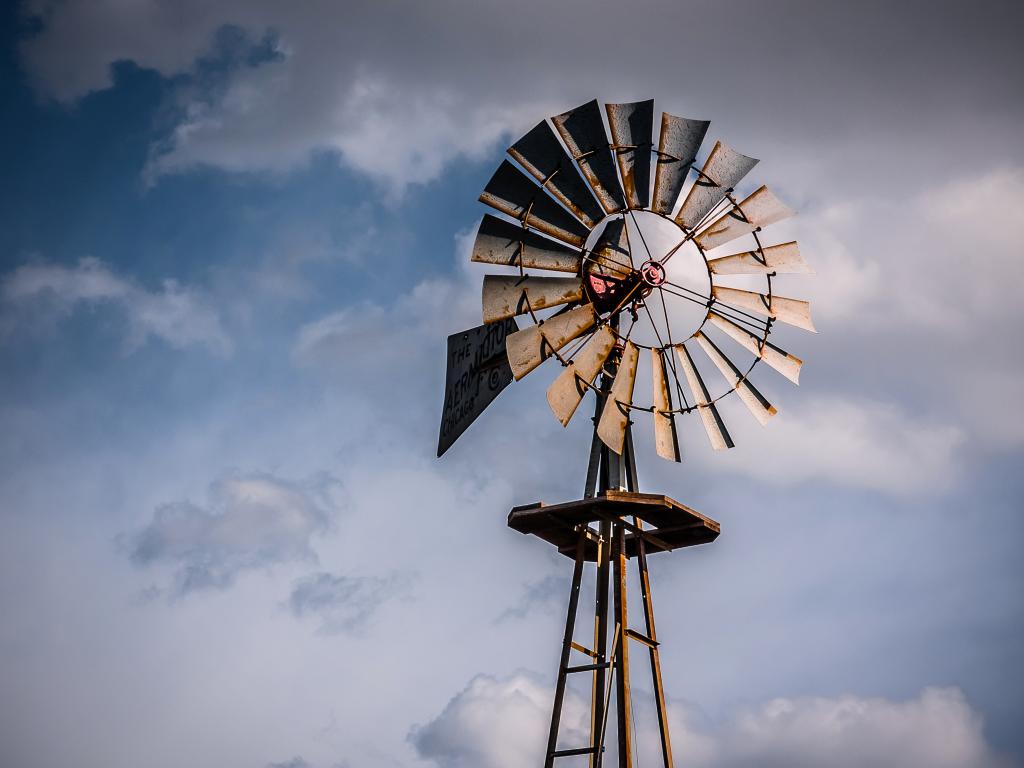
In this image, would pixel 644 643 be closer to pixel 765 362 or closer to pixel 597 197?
pixel 765 362

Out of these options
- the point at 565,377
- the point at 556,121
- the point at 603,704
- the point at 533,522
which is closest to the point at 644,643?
the point at 603,704

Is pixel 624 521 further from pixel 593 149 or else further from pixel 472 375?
pixel 593 149

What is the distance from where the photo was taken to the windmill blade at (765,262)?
15.9 meters

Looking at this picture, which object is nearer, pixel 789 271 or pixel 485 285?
pixel 485 285

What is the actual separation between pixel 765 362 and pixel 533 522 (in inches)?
136

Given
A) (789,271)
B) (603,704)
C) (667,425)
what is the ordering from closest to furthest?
(603,704), (667,425), (789,271)

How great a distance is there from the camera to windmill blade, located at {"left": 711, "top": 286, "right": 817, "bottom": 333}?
52.2 ft

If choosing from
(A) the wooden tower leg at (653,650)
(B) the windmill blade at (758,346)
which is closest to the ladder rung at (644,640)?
(A) the wooden tower leg at (653,650)

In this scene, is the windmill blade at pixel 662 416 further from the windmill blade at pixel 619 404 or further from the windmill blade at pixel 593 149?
the windmill blade at pixel 593 149

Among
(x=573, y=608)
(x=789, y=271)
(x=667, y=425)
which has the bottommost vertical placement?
(x=573, y=608)

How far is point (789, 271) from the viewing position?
1620 centimetres

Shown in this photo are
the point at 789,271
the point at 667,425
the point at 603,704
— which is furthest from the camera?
the point at 789,271

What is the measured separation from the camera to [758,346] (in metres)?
15.9

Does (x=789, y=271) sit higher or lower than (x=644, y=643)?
higher
